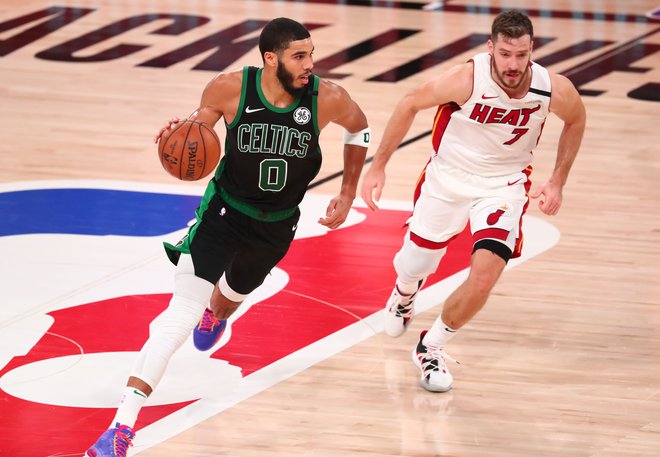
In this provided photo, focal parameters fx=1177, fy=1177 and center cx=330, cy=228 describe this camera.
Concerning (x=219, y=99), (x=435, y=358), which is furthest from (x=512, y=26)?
(x=435, y=358)

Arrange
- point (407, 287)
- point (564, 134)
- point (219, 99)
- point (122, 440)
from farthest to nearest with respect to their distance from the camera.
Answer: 1. point (407, 287)
2. point (564, 134)
3. point (219, 99)
4. point (122, 440)

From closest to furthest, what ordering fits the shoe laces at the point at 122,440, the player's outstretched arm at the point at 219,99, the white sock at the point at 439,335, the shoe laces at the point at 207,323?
the shoe laces at the point at 122,440 < the player's outstretched arm at the point at 219,99 < the white sock at the point at 439,335 < the shoe laces at the point at 207,323

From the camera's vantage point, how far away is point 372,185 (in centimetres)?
567

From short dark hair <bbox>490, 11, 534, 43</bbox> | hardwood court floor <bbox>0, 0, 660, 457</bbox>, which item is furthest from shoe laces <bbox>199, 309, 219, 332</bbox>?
short dark hair <bbox>490, 11, 534, 43</bbox>

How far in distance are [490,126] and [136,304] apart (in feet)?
7.47

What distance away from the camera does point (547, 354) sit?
623cm

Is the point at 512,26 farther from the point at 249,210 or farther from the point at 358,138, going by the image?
the point at 249,210

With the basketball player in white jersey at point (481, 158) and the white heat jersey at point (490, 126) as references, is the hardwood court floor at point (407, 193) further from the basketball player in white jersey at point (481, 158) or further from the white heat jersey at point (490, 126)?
the white heat jersey at point (490, 126)

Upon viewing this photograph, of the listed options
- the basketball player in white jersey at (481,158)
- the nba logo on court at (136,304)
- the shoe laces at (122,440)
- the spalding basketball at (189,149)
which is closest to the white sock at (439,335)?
the basketball player in white jersey at (481,158)

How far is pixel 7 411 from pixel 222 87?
69.6 inches

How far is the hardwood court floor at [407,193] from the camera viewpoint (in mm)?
5383

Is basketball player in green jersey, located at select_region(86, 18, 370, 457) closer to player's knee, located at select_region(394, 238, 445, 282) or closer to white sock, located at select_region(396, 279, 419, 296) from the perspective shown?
player's knee, located at select_region(394, 238, 445, 282)

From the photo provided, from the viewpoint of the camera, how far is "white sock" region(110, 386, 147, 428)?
15.9ft

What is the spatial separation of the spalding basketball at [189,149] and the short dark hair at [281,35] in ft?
1.52
